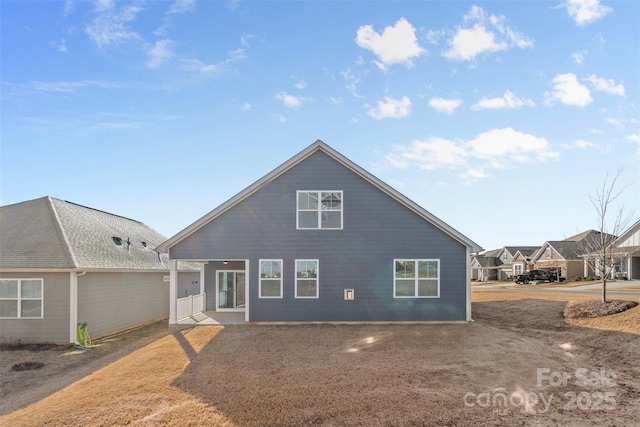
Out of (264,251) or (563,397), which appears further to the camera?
(264,251)

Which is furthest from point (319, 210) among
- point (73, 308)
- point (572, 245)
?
point (572, 245)

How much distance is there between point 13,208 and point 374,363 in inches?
760

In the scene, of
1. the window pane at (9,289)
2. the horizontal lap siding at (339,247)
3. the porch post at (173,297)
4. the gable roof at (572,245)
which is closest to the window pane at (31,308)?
the window pane at (9,289)

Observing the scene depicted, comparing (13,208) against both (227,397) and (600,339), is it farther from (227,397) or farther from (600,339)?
(600,339)

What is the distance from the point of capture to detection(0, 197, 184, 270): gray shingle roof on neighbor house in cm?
1647

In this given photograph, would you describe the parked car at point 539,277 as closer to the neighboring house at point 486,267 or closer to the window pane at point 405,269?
the neighboring house at point 486,267

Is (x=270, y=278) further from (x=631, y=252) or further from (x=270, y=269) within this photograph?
(x=631, y=252)

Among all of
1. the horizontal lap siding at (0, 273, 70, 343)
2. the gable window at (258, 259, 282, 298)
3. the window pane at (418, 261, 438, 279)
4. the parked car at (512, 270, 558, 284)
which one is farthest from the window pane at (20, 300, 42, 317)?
the parked car at (512, 270, 558, 284)

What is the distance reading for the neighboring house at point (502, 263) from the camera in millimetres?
59062

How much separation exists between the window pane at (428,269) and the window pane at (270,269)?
573 cm

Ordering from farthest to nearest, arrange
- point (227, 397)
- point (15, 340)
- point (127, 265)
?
point (127, 265) → point (15, 340) → point (227, 397)

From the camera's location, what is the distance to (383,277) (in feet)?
55.4

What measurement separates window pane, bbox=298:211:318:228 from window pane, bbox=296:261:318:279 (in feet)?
4.97

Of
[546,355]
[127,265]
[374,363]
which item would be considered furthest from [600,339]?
[127,265]
